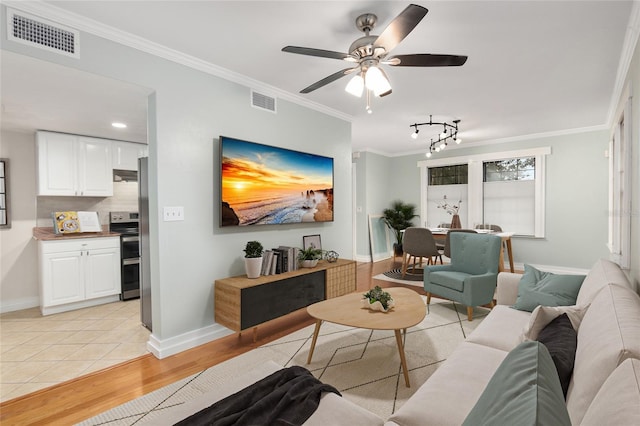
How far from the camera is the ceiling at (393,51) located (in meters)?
2.12

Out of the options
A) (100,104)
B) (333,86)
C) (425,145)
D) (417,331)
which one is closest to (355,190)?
(425,145)

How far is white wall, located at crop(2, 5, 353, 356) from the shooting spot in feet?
8.32

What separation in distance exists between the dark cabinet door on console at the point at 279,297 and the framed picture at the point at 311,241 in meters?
0.50

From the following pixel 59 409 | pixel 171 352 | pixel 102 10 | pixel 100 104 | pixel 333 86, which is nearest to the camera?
pixel 59 409

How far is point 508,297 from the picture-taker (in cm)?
274

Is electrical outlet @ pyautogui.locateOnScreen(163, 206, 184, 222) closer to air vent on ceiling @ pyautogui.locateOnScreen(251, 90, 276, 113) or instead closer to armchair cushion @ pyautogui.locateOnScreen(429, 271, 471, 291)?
air vent on ceiling @ pyautogui.locateOnScreen(251, 90, 276, 113)

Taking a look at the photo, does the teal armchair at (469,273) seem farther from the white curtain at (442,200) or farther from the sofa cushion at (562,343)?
the white curtain at (442,200)

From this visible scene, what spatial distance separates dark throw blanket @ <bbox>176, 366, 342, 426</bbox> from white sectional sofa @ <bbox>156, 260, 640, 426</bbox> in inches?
2.2

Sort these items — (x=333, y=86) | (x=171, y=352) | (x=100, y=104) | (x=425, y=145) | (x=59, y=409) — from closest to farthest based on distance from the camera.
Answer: (x=59, y=409) → (x=171, y=352) → (x=100, y=104) → (x=333, y=86) → (x=425, y=145)

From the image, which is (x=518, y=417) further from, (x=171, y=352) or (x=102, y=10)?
(x=102, y=10)

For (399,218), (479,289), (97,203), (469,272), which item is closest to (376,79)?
(479,289)

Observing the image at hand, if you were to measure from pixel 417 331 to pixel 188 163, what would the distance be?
8.84 feet

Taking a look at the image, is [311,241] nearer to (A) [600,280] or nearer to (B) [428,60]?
(B) [428,60]

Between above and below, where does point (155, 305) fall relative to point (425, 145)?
below
